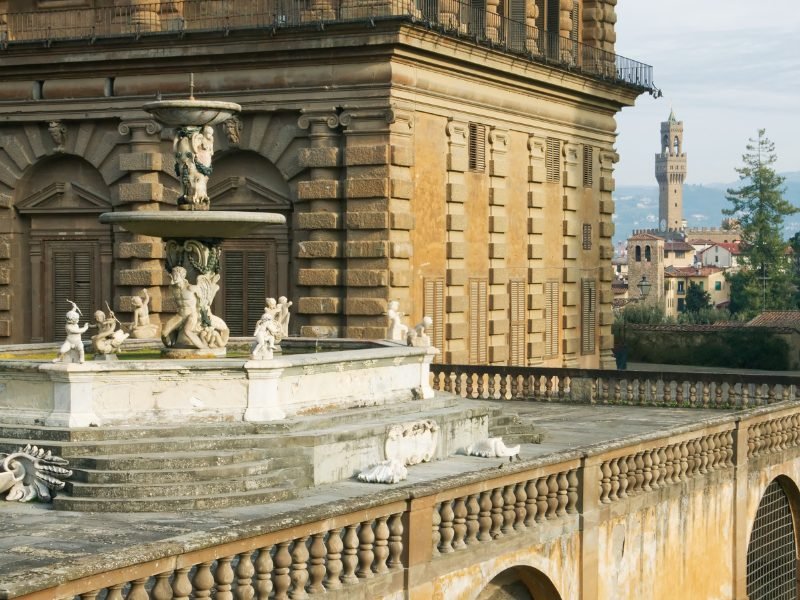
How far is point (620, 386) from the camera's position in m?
31.4

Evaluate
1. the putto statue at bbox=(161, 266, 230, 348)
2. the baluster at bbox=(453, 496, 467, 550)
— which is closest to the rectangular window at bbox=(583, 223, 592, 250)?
the putto statue at bbox=(161, 266, 230, 348)

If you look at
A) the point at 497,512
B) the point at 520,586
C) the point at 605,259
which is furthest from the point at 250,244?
the point at 497,512

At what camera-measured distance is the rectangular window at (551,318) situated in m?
40.9

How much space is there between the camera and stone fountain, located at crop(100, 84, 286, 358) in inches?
877

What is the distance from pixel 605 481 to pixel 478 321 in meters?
18.1

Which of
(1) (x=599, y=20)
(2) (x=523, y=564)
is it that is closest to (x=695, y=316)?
(1) (x=599, y=20)

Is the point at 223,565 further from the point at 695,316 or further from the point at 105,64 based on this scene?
the point at 695,316

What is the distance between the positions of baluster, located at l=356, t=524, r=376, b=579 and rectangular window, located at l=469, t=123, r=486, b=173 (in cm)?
2274

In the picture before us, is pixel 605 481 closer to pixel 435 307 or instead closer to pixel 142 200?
pixel 435 307

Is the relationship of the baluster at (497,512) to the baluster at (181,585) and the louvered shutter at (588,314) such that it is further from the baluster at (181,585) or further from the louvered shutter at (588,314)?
the louvered shutter at (588,314)

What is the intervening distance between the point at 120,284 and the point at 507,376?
879 centimetres

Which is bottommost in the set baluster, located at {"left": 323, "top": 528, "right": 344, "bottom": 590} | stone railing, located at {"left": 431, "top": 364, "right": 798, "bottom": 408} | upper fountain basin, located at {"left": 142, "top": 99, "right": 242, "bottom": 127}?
baluster, located at {"left": 323, "top": 528, "right": 344, "bottom": 590}

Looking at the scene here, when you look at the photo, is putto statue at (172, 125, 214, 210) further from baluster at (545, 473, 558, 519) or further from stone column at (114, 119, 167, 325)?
stone column at (114, 119, 167, 325)

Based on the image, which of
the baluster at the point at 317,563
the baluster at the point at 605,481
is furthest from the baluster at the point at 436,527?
the baluster at the point at 605,481
